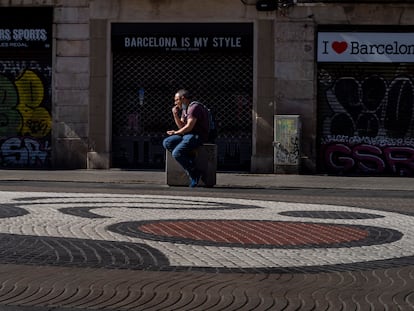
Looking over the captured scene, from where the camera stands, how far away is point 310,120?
69.8 ft

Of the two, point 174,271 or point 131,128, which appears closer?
point 174,271

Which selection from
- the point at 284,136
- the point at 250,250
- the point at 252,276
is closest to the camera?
the point at 252,276

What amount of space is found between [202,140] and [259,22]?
6595mm

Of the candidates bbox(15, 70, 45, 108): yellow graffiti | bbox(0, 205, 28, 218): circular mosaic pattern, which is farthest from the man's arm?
bbox(15, 70, 45, 108): yellow graffiti

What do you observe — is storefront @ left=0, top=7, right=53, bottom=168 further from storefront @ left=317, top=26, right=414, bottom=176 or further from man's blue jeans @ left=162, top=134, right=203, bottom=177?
man's blue jeans @ left=162, top=134, right=203, bottom=177

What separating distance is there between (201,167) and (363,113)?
7.14 metres

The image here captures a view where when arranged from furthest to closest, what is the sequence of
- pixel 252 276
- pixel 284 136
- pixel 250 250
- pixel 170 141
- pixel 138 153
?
pixel 138 153 < pixel 284 136 < pixel 170 141 < pixel 250 250 < pixel 252 276

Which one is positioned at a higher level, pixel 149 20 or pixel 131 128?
pixel 149 20

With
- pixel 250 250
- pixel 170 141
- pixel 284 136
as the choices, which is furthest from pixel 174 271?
pixel 284 136

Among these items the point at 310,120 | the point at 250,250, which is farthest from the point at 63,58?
the point at 250,250

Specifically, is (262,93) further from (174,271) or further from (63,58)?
(174,271)

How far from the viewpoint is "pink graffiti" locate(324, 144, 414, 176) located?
21359 mm

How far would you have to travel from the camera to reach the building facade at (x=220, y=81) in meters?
21.2

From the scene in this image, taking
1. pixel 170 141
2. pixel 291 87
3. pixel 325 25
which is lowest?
pixel 170 141
